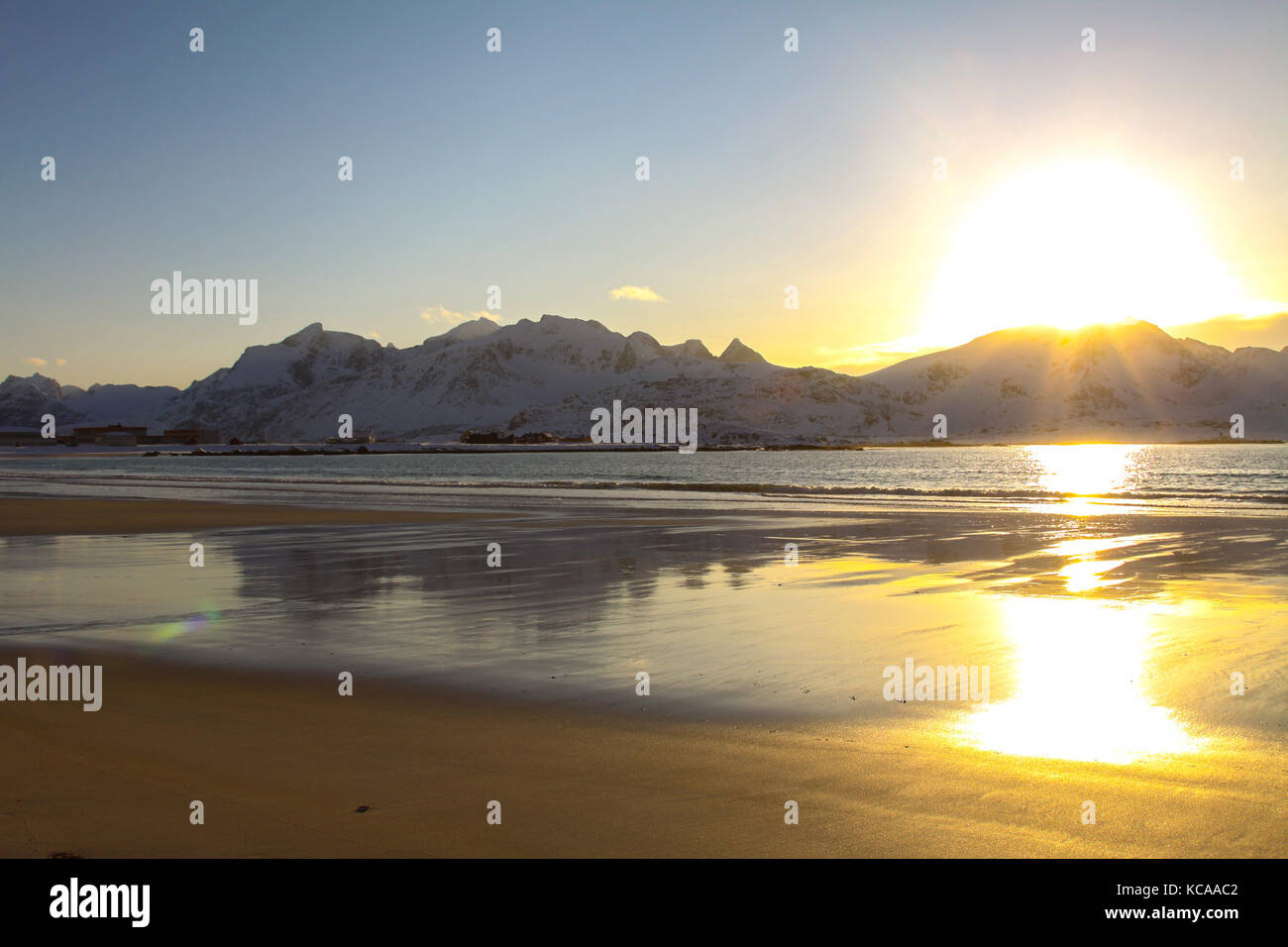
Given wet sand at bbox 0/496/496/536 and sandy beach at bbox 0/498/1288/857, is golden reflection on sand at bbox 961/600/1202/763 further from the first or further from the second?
wet sand at bbox 0/496/496/536

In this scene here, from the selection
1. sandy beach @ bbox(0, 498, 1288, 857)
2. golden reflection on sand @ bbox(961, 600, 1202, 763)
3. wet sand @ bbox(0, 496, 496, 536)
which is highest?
wet sand @ bbox(0, 496, 496, 536)

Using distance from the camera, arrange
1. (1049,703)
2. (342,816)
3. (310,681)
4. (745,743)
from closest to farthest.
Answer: (342,816)
(745,743)
(1049,703)
(310,681)

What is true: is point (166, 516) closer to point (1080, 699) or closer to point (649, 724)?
point (649, 724)

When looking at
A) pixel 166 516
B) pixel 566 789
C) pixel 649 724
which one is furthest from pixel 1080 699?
pixel 166 516

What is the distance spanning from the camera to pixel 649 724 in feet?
27.9

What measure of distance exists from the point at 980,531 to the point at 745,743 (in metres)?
24.2

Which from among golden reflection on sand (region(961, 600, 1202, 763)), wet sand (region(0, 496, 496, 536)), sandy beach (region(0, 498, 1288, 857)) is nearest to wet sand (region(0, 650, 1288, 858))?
sandy beach (region(0, 498, 1288, 857))

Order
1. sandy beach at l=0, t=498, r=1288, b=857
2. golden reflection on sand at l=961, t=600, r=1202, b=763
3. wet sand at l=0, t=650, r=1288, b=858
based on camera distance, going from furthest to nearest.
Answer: golden reflection on sand at l=961, t=600, r=1202, b=763
sandy beach at l=0, t=498, r=1288, b=857
wet sand at l=0, t=650, r=1288, b=858

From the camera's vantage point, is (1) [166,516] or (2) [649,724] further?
(1) [166,516]

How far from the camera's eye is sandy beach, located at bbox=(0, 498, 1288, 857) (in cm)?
597

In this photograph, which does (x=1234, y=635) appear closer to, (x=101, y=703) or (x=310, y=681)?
(x=310, y=681)

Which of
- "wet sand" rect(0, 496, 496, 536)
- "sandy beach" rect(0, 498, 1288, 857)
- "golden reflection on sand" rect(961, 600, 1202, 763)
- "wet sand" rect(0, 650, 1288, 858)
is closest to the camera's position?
"wet sand" rect(0, 650, 1288, 858)

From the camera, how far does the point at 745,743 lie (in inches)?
311


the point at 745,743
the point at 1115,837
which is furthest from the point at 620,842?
the point at 1115,837
